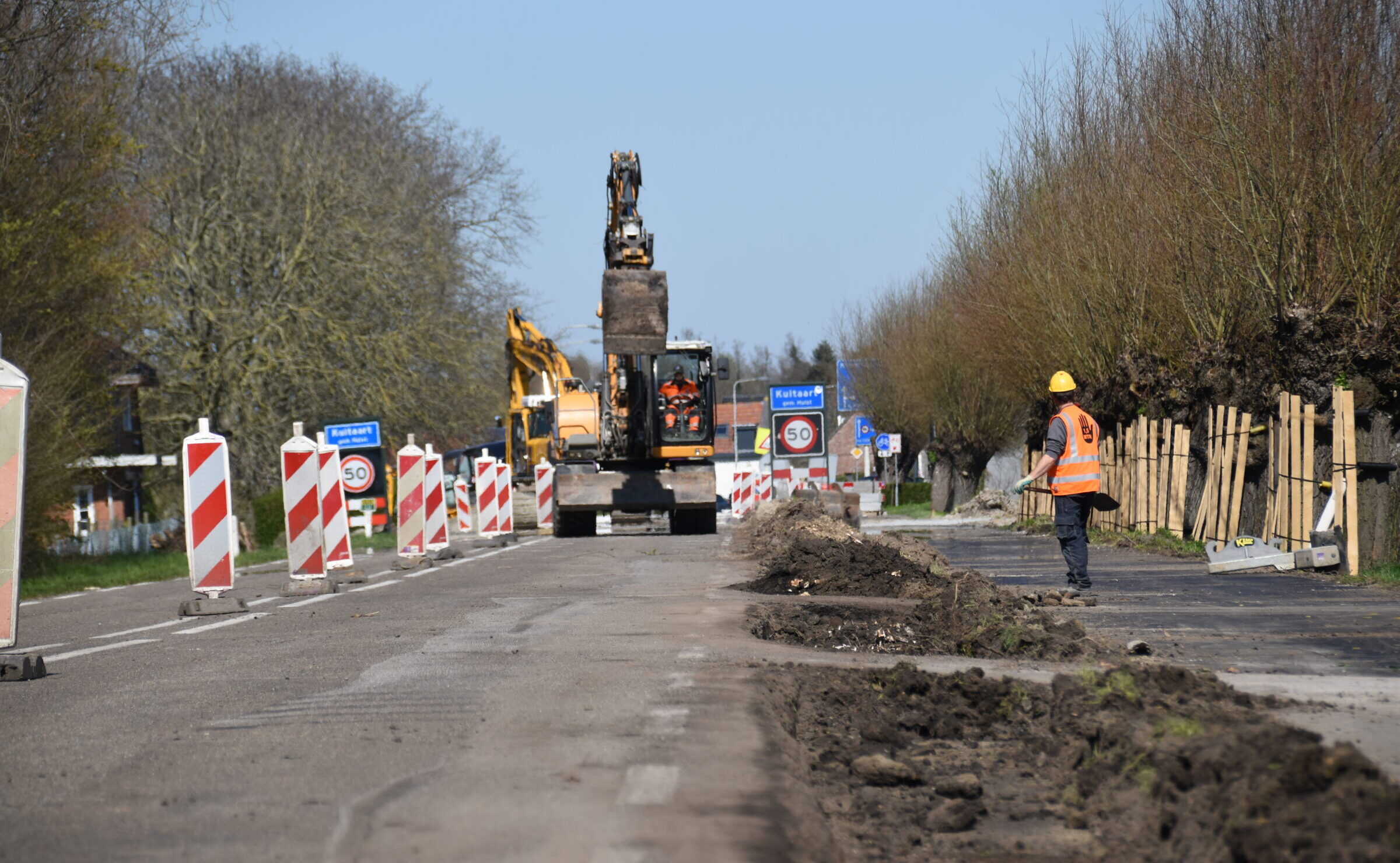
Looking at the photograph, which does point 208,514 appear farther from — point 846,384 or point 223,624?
point 846,384

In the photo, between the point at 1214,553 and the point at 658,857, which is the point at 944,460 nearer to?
the point at 1214,553

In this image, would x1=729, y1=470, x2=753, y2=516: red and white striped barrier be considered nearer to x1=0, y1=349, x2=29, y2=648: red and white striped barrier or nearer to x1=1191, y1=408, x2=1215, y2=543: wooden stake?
x1=1191, y1=408, x2=1215, y2=543: wooden stake

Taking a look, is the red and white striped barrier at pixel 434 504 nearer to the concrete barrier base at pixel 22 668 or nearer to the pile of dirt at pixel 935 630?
the pile of dirt at pixel 935 630

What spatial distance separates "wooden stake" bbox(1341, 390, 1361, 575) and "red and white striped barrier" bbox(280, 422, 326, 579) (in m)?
10.1

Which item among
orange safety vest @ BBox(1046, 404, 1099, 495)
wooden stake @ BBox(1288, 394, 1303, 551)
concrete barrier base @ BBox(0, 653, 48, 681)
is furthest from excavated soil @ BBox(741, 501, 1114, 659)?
concrete barrier base @ BBox(0, 653, 48, 681)

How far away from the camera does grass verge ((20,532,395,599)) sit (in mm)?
19609

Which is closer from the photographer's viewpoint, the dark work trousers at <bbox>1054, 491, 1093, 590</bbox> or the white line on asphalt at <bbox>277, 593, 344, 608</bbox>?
the dark work trousers at <bbox>1054, 491, 1093, 590</bbox>

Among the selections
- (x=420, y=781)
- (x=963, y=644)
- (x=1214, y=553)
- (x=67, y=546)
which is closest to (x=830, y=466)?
(x=67, y=546)

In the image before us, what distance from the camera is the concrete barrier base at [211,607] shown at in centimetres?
1245

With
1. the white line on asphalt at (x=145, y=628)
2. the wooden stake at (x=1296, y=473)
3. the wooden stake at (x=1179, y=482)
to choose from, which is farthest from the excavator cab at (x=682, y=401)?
the white line on asphalt at (x=145, y=628)

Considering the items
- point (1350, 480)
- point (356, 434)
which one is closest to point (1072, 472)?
point (1350, 480)

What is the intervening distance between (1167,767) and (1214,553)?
38.9 feet

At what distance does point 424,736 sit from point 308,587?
9230 millimetres

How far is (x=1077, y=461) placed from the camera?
13.2 m
